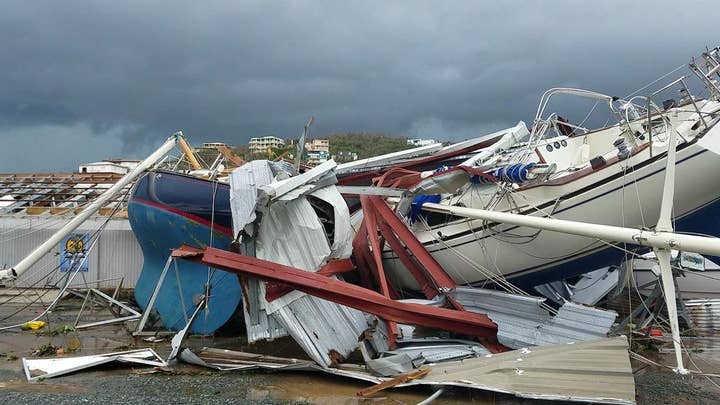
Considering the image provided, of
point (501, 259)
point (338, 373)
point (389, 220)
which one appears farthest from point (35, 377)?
point (501, 259)

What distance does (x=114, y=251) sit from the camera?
17109 millimetres

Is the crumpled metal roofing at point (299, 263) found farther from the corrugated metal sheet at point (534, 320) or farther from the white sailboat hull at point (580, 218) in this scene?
the white sailboat hull at point (580, 218)

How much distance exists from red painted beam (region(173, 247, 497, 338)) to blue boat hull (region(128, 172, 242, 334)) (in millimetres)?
3303

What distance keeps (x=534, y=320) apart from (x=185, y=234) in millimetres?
7130

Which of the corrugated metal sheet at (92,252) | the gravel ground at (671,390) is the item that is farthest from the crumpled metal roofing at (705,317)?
the corrugated metal sheet at (92,252)

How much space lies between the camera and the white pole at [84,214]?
11.6 m

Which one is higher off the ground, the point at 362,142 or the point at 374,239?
the point at 362,142

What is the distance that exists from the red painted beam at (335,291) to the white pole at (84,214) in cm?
491

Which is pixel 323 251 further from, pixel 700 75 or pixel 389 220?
Result: pixel 700 75

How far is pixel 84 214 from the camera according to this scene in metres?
12.6

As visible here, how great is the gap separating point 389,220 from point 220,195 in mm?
3703

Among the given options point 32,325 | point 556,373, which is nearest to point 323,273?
point 556,373

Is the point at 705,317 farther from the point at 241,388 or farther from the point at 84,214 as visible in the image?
the point at 84,214

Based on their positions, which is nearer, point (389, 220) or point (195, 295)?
point (389, 220)
